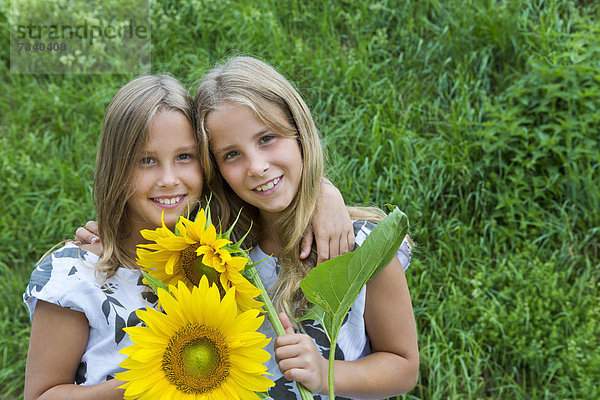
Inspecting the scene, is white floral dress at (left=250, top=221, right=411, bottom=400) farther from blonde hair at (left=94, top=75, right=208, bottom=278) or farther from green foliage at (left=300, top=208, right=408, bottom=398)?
green foliage at (left=300, top=208, right=408, bottom=398)

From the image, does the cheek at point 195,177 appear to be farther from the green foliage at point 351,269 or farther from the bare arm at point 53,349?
the green foliage at point 351,269

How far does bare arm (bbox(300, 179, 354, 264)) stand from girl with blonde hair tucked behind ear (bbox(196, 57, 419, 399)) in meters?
0.03

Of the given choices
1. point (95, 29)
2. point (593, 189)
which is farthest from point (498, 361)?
point (95, 29)

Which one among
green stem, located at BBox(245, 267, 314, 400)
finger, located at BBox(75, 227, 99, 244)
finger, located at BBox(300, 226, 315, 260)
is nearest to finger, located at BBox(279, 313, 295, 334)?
→ green stem, located at BBox(245, 267, 314, 400)

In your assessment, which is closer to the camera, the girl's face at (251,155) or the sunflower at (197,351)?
the sunflower at (197,351)

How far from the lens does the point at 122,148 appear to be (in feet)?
5.17

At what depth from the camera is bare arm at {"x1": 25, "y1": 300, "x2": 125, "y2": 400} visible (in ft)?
5.06

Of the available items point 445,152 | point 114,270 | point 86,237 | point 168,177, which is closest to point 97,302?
point 114,270

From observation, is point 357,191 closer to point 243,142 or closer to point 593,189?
point 593,189

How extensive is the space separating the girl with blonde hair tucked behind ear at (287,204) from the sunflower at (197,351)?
0.51 m

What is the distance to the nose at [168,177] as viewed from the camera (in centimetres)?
151

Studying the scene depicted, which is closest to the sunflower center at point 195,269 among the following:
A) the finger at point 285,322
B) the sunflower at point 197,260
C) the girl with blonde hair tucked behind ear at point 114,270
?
the sunflower at point 197,260

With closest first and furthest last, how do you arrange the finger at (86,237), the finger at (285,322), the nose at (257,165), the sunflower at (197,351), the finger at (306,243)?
1. the sunflower at (197,351)
2. the finger at (285,322)
3. the nose at (257,165)
4. the finger at (306,243)
5. the finger at (86,237)

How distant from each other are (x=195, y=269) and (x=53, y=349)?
66cm
